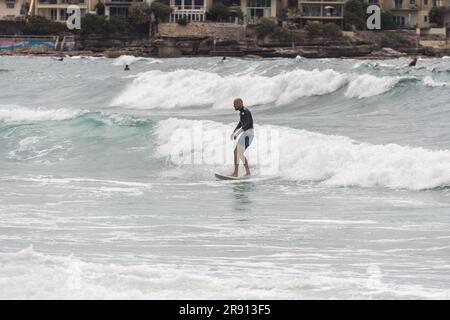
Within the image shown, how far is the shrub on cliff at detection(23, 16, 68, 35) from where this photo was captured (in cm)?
11625

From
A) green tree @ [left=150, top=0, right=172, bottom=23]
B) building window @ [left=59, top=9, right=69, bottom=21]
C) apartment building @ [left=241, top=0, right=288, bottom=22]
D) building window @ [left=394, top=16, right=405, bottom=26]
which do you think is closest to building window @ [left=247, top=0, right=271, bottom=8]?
apartment building @ [left=241, top=0, right=288, bottom=22]

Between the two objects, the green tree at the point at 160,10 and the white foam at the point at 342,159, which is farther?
the green tree at the point at 160,10

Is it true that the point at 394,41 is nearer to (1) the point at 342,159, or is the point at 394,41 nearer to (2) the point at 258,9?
(2) the point at 258,9

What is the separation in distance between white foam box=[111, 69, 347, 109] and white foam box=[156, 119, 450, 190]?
14.1 meters

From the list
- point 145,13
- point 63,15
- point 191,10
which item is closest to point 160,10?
point 145,13

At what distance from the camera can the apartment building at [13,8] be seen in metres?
122

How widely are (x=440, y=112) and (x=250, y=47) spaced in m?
87.2

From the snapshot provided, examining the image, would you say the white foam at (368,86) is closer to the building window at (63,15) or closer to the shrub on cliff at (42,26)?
the shrub on cliff at (42,26)

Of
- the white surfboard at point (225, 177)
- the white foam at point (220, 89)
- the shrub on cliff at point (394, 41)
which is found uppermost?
the white surfboard at point (225, 177)

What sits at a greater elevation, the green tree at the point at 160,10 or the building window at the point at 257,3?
the building window at the point at 257,3

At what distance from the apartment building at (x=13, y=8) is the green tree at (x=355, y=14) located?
112 ft

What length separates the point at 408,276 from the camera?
959cm

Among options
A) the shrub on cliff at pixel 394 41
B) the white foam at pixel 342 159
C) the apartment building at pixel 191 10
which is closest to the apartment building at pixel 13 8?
the apartment building at pixel 191 10
